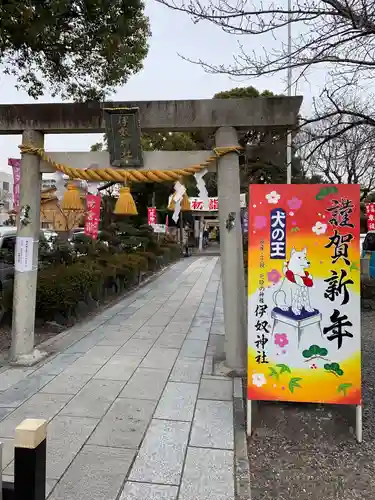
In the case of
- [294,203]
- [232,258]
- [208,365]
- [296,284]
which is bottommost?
[208,365]

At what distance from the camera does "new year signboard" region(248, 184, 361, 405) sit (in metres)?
3.76

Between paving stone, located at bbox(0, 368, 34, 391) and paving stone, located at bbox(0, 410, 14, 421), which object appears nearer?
paving stone, located at bbox(0, 410, 14, 421)

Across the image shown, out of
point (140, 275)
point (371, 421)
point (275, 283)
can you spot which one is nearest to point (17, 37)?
point (275, 283)

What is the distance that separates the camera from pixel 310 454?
3643 millimetres

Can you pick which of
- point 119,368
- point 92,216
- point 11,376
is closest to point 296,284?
point 119,368

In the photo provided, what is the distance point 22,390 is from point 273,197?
356 cm

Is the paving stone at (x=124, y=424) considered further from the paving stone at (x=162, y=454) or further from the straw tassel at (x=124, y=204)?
the straw tassel at (x=124, y=204)

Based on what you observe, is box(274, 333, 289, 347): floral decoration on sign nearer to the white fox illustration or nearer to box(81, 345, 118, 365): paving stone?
the white fox illustration

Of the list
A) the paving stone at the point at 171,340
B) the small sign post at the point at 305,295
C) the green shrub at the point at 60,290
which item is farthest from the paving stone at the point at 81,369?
the small sign post at the point at 305,295

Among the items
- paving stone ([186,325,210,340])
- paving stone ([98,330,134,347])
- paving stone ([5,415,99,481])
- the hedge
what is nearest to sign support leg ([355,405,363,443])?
paving stone ([5,415,99,481])

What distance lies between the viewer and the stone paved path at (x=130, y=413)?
3080mm

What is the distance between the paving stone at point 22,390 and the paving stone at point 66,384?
97 mm

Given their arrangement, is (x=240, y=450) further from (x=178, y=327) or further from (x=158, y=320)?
(x=158, y=320)

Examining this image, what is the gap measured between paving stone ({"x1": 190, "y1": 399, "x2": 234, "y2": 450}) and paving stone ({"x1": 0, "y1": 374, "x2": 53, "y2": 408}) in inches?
75.0
